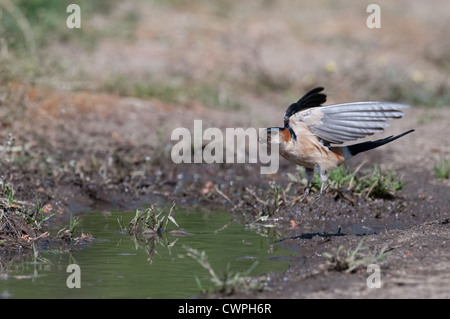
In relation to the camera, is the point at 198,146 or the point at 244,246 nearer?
the point at 244,246

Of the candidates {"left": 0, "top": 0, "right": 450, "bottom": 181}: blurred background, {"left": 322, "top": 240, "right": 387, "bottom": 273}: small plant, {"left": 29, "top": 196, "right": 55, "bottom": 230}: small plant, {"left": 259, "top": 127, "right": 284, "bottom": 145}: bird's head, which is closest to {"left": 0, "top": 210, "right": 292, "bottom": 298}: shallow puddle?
Answer: {"left": 29, "top": 196, "right": 55, "bottom": 230}: small plant

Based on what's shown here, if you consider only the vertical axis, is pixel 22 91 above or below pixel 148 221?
above

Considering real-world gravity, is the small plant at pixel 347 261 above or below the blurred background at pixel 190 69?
below

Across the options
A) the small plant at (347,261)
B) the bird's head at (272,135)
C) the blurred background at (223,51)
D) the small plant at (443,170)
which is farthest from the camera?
the blurred background at (223,51)

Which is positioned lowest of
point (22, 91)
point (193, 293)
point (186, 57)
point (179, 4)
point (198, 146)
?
point (193, 293)

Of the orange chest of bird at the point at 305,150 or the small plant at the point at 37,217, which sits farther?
the small plant at the point at 37,217

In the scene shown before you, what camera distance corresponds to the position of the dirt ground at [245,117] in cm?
565

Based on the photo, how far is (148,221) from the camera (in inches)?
254

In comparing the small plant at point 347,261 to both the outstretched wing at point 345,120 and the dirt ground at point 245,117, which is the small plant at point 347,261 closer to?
the dirt ground at point 245,117

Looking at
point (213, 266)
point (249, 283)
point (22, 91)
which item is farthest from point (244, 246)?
point (22, 91)

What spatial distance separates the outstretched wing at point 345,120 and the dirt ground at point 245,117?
81cm

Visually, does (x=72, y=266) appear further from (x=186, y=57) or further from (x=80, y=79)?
(x=186, y=57)

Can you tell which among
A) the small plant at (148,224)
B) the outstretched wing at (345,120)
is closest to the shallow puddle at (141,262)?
the small plant at (148,224)

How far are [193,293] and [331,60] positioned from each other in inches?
394
